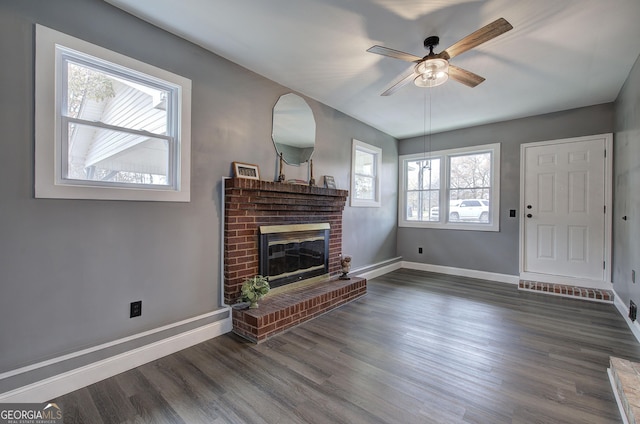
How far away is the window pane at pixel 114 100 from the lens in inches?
73.4

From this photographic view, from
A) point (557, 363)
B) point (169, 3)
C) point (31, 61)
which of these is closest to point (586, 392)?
point (557, 363)

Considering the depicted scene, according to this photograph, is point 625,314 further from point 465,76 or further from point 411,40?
point 411,40

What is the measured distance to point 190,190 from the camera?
7.79 ft

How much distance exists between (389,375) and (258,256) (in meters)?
1.61

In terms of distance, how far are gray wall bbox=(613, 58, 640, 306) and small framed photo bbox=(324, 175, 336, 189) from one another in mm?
3116

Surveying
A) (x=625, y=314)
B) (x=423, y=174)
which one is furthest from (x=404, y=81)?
(x=625, y=314)

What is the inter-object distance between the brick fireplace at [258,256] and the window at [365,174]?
115cm

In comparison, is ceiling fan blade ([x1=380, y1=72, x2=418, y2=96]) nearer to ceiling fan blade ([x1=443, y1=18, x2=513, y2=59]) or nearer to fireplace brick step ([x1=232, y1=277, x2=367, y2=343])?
ceiling fan blade ([x1=443, y1=18, x2=513, y2=59])

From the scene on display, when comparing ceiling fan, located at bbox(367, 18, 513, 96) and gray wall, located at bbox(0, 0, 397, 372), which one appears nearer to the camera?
gray wall, located at bbox(0, 0, 397, 372)

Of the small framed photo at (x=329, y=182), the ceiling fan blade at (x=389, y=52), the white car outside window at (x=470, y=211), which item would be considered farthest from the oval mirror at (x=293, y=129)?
the white car outside window at (x=470, y=211)

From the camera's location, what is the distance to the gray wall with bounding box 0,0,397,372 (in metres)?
1.60

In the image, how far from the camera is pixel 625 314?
292cm

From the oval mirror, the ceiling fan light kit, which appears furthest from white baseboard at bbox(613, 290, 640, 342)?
the oval mirror

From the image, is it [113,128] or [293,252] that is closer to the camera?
[113,128]
